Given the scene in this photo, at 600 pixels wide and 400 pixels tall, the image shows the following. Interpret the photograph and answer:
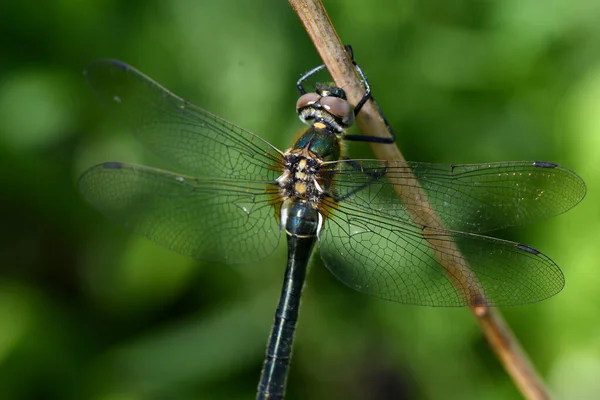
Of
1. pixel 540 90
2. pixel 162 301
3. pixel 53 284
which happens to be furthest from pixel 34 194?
pixel 540 90

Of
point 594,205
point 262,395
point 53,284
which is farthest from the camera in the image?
point 53,284

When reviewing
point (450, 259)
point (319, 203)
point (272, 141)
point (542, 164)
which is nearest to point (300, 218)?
point (319, 203)

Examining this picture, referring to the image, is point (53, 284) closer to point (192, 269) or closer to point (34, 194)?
point (34, 194)

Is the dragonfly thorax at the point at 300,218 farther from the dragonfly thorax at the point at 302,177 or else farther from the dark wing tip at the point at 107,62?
the dark wing tip at the point at 107,62

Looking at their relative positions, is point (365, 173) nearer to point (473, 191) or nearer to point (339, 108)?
point (339, 108)

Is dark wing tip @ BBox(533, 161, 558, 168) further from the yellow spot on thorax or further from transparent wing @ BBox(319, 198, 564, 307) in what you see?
the yellow spot on thorax

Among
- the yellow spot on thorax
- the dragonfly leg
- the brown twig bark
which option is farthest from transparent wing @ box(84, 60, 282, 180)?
the brown twig bark
